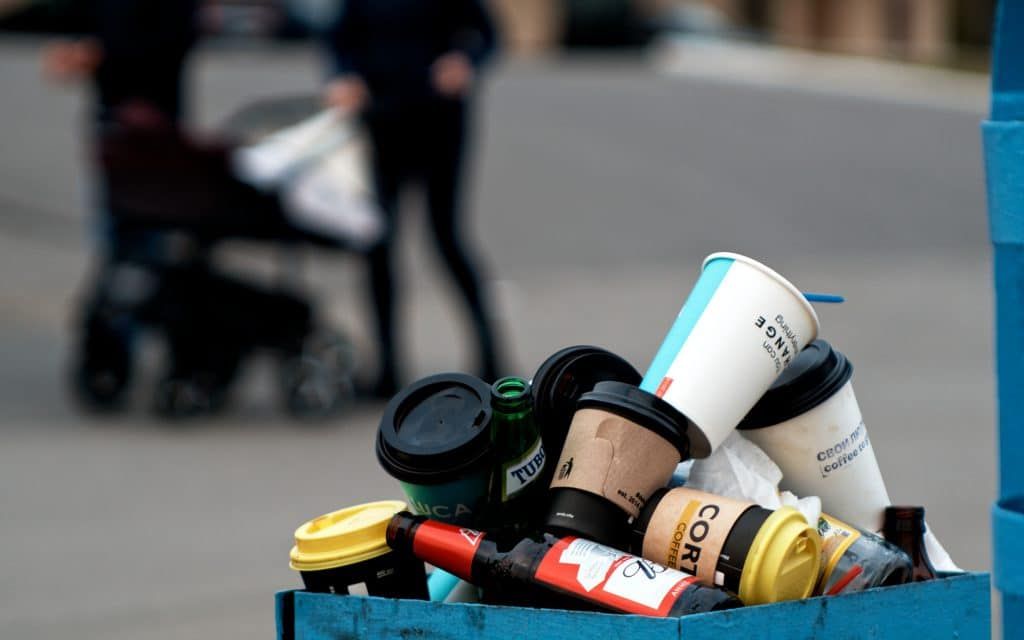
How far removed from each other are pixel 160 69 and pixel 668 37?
23.6 metres

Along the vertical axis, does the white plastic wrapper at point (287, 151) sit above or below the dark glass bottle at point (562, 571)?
below

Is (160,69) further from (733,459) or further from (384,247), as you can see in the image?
(733,459)

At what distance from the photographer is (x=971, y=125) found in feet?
57.5

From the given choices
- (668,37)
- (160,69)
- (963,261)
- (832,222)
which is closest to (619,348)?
(160,69)

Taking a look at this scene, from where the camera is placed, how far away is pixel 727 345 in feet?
6.92

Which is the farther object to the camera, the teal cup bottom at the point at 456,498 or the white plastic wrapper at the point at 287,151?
the white plastic wrapper at the point at 287,151

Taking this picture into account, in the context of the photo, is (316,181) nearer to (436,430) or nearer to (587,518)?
(436,430)

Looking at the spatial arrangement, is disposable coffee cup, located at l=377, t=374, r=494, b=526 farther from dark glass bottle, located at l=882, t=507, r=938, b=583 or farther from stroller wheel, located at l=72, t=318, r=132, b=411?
stroller wheel, located at l=72, t=318, r=132, b=411

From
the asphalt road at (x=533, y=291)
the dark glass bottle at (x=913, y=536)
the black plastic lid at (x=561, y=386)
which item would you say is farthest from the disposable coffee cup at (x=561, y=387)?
the asphalt road at (x=533, y=291)

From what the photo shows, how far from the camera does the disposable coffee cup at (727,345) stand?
6.84ft

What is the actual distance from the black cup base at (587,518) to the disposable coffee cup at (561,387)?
0.45 ft

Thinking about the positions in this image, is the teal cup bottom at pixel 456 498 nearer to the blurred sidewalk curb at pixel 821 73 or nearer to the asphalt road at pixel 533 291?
the asphalt road at pixel 533 291

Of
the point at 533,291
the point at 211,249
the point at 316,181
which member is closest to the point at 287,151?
the point at 316,181

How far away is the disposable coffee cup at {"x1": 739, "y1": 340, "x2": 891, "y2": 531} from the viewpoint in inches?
87.2
